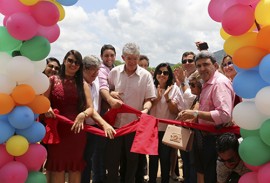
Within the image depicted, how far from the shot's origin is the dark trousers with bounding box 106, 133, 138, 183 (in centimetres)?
450

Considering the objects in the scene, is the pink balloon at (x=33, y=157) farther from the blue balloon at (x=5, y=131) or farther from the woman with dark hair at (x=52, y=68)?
the woman with dark hair at (x=52, y=68)

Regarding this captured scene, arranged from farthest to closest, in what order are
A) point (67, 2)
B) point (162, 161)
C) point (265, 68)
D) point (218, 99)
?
point (162, 161) < point (218, 99) < point (67, 2) < point (265, 68)

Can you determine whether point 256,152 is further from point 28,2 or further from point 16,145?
point 28,2

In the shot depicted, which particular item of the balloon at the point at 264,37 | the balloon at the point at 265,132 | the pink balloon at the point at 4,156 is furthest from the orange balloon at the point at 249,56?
the pink balloon at the point at 4,156

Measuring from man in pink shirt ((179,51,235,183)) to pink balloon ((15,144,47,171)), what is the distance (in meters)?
1.66

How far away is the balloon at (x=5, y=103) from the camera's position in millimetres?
3162

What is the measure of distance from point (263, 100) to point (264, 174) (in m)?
0.63

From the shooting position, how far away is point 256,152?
292 cm

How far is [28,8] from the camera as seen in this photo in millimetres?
3322

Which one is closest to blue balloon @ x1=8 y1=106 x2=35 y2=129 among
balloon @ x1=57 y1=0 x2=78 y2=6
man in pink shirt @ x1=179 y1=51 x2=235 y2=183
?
balloon @ x1=57 y1=0 x2=78 y2=6

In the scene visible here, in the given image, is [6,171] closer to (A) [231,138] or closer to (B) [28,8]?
A: (B) [28,8]

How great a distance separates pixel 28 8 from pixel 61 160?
69.2 inches

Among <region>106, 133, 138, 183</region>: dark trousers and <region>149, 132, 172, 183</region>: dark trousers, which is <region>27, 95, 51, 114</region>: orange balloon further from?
<region>149, 132, 172, 183</region>: dark trousers

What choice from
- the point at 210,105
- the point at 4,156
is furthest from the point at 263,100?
the point at 4,156
